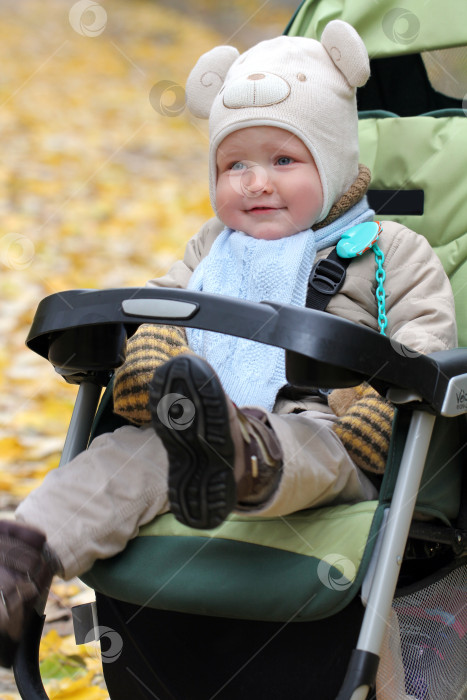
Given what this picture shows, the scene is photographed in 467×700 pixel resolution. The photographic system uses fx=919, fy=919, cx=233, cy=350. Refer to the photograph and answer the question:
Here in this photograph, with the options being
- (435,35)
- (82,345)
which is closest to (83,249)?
(435,35)

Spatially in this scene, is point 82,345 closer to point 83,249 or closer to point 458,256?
point 458,256

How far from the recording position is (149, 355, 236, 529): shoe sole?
1.19 m

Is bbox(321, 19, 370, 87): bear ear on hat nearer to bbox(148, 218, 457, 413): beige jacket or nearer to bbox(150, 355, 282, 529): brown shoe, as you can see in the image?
bbox(148, 218, 457, 413): beige jacket

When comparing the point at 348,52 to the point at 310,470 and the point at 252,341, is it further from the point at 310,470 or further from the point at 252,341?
the point at 310,470

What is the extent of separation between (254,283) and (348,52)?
1.73 ft

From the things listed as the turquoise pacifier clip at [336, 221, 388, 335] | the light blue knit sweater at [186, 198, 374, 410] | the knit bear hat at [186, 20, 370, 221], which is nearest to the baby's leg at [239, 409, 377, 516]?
the light blue knit sweater at [186, 198, 374, 410]

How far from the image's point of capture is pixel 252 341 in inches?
66.3

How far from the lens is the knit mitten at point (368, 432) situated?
1.48 m

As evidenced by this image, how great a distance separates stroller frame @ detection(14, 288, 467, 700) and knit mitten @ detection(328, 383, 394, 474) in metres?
0.10

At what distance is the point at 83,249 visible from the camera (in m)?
4.69

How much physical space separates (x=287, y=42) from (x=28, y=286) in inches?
99.8

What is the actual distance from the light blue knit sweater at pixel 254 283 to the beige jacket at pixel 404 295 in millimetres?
56

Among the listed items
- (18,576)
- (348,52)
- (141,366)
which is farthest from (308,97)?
(18,576)

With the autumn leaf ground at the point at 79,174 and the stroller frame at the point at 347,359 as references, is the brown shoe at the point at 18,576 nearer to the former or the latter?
the stroller frame at the point at 347,359
